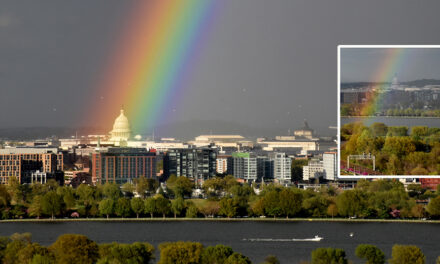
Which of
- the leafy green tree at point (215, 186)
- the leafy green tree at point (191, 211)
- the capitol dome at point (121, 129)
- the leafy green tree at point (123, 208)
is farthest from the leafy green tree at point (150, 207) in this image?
the capitol dome at point (121, 129)

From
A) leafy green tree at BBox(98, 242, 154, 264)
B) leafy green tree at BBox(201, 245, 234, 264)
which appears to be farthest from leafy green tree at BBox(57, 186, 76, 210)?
leafy green tree at BBox(201, 245, 234, 264)

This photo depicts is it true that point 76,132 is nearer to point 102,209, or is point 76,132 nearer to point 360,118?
point 102,209

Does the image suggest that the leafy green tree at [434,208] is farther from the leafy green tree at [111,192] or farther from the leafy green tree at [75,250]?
the leafy green tree at [75,250]

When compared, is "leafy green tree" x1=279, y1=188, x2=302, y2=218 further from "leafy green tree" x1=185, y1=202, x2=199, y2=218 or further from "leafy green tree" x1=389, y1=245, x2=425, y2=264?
"leafy green tree" x1=389, y1=245, x2=425, y2=264

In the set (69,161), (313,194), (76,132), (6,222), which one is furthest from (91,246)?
(76,132)

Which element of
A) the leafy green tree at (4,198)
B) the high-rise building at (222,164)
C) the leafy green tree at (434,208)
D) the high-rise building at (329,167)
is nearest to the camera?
the leafy green tree at (434,208)
